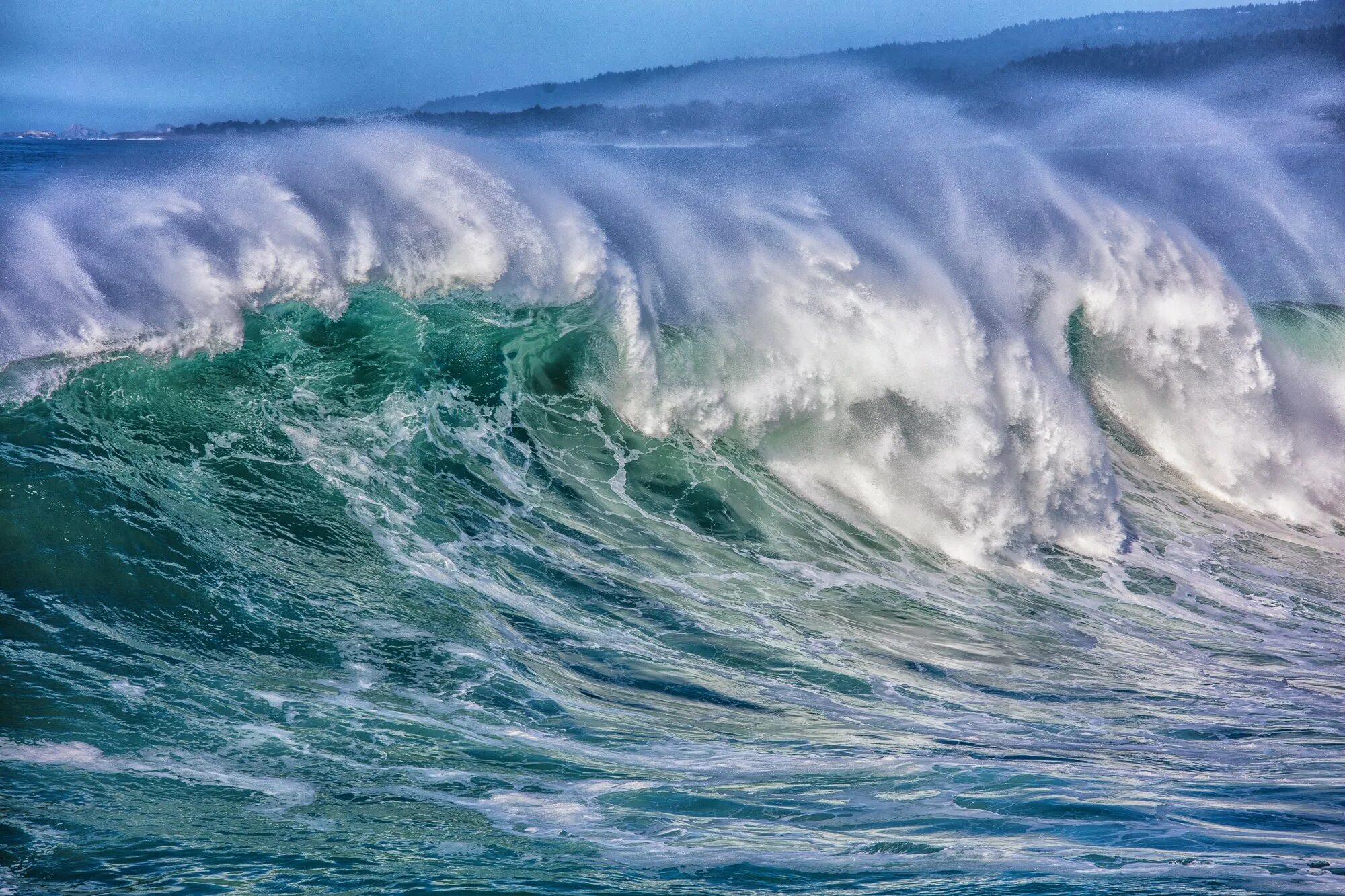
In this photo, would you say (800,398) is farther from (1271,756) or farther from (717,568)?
(1271,756)

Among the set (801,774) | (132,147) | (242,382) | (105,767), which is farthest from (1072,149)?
(132,147)

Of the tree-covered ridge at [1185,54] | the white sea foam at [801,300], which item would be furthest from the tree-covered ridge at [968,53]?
the white sea foam at [801,300]

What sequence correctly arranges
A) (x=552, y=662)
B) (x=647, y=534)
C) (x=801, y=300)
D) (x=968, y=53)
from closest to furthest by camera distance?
(x=552, y=662)
(x=647, y=534)
(x=801, y=300)
(x=968, y=53)

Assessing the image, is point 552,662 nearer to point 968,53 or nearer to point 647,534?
point 647,534

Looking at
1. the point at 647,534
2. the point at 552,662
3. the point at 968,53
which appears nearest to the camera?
the point at 552,662

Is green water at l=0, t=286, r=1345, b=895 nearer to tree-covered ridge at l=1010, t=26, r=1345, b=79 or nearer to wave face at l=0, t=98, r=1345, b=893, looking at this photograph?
wave face at l=0, t=98, r=1345, b=893

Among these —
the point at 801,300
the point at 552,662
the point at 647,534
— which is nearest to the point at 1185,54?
the point at 801,300
